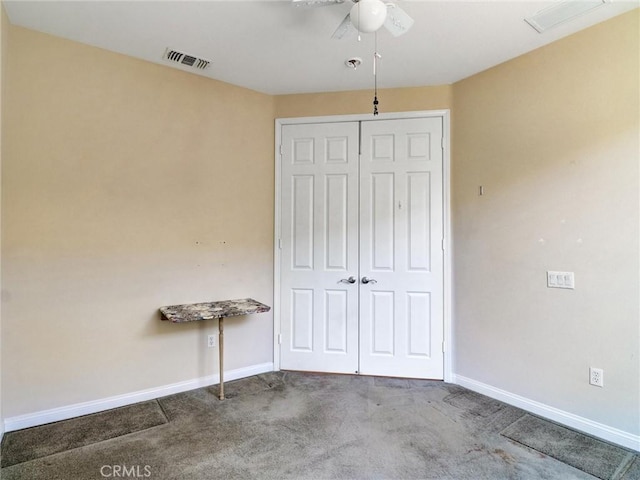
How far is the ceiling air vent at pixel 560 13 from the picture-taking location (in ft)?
6.97

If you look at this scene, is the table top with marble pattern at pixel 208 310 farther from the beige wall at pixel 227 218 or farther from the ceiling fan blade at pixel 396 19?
the ceiling fan blade at pixel 396 19

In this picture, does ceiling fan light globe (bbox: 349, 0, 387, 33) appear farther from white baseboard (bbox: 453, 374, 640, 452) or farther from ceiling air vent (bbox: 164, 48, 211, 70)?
white baseboard (bbox: 453, 374, 640, 452)

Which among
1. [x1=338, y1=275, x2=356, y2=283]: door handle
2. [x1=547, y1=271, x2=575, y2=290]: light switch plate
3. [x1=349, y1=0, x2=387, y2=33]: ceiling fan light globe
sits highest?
[x1=349, y1=0, x2=387, y2=33]: ceiling fan light globe

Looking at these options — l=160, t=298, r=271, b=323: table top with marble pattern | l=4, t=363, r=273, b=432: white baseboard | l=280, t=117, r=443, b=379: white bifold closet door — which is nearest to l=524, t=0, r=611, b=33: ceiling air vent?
l=280, t=117, r=443, b=379: white bifold closet door

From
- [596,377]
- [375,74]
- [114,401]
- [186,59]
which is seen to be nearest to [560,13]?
[375,74]

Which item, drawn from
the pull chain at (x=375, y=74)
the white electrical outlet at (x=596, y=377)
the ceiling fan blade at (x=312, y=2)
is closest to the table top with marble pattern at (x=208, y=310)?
the pull chain at (x=375, y=74)

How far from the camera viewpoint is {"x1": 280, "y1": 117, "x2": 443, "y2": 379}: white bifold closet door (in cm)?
326

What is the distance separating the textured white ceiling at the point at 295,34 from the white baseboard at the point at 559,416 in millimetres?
2771

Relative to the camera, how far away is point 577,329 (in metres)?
2.44

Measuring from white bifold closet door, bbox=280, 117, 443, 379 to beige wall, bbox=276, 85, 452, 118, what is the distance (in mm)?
136

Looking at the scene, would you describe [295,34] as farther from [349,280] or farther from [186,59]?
[349,280]

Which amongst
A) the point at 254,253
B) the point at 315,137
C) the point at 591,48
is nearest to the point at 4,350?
the point at 254,253

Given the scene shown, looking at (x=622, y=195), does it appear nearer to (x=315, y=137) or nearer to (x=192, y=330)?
(x=315, y=137)

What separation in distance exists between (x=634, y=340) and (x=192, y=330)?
10.9 feet
